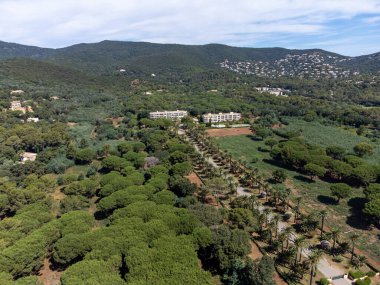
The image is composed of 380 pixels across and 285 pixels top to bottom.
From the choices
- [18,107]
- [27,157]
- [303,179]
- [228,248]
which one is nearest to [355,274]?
[228,248]

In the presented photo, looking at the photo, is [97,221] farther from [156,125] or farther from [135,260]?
[156,125]

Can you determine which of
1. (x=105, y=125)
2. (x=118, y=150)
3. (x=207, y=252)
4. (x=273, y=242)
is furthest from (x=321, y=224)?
(x=105, y=125)

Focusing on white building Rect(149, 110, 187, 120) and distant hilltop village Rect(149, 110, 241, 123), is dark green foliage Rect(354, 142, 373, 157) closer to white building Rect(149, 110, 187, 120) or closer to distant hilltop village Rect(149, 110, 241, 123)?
distant hilltop village Rect(149, 110, 241, 123)

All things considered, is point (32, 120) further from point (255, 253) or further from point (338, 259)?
point (338, 259)

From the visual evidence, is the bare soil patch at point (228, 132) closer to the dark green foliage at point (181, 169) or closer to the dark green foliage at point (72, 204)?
the dark green foliage at point (181, 169)

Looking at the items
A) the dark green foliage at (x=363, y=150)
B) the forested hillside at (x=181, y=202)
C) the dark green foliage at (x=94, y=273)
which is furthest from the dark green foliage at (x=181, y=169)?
the dark green foliage at (x=363, y=150)

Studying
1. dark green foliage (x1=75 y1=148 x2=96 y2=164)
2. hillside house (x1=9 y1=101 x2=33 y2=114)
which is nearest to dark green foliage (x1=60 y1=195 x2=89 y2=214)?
dark green foliage (x1=75 y1=148 x2=96 y2=164)
